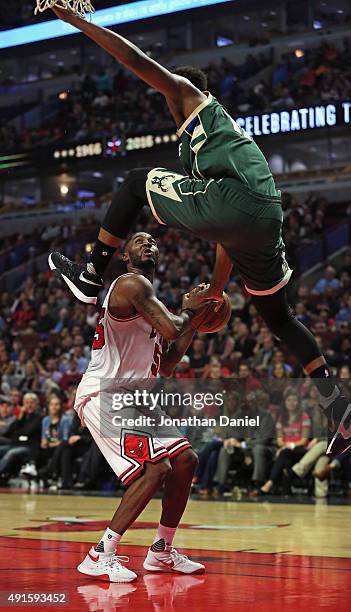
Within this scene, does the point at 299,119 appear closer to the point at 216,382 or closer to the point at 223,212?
the point at 216,382

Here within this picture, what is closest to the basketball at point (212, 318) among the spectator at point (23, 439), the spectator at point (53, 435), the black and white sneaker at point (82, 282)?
the black and white sneaker at point (82, 282)

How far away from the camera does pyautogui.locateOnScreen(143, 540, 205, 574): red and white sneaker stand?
5449mm

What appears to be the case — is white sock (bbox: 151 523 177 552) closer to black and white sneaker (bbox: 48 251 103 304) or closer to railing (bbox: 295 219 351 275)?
black and white sneaker (bbox: 48 251 103 304)

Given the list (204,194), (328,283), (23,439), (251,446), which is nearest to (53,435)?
(23,439)

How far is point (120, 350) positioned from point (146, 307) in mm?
419

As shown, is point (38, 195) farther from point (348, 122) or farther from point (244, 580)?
point (244, 580)

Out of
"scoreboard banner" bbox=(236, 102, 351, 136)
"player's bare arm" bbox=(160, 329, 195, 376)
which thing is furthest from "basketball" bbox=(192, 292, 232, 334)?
"scoreboard banner" bbox=(236, 102, 351, 136)

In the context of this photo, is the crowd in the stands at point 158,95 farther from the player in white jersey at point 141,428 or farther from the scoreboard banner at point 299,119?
the player in white jersey at point 141,428

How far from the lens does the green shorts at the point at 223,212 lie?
446cm

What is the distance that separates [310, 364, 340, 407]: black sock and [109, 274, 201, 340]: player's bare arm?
802mm

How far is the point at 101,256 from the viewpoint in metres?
4.99

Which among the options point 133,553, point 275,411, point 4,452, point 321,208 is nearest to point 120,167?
point 321,208

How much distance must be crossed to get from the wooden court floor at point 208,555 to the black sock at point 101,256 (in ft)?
5.60

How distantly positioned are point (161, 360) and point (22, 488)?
7999 mm
